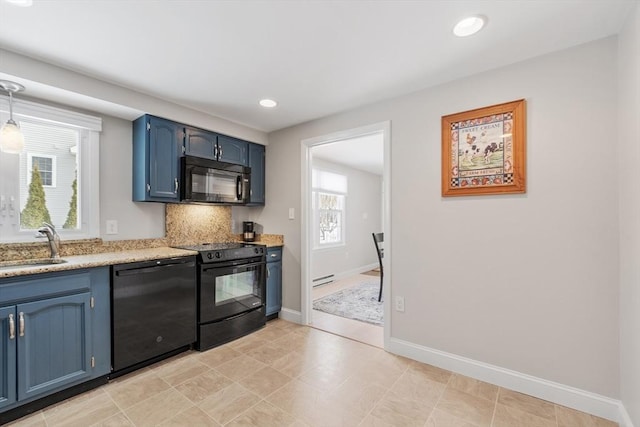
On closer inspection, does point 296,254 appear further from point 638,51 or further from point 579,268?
point 638,51

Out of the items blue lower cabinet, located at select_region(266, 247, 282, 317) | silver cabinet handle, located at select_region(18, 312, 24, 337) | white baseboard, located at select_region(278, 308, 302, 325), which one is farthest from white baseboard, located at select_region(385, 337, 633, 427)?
silver cabinet handle, located at select_region(18, 312, 24, 337)

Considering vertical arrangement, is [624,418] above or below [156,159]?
below

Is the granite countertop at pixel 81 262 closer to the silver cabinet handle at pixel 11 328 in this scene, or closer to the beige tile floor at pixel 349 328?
the silver cabinet handle at pixel 11 328

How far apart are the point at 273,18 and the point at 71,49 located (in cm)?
139

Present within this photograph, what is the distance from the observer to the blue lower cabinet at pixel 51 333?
1.75 m

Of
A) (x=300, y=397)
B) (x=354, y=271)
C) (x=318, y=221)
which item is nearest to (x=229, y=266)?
(x=300, y=397)

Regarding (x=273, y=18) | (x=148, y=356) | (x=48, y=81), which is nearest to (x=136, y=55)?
(x=48, y=81)

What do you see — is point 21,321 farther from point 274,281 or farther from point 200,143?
point 274,281

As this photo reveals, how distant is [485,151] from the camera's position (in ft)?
7.17

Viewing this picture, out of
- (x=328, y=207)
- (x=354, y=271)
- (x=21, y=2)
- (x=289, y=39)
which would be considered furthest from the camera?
(x=354, y=271)

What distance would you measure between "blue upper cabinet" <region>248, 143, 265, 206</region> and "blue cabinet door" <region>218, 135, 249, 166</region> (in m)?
0.09

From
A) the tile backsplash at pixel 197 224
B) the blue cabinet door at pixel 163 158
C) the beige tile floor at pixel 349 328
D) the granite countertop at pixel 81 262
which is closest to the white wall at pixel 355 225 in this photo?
the beige tile floor at pixel 349 328

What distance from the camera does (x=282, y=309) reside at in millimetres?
3574

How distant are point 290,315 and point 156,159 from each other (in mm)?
2235
